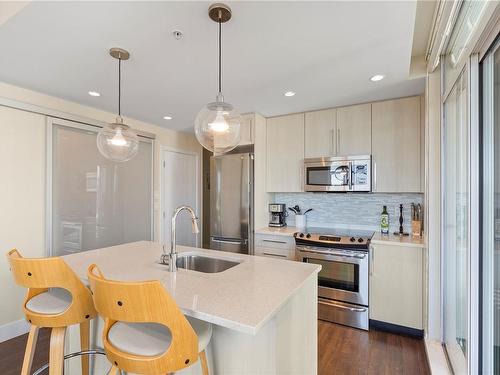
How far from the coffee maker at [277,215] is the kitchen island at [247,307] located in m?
1.74

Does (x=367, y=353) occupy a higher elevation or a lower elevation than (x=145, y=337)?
lower

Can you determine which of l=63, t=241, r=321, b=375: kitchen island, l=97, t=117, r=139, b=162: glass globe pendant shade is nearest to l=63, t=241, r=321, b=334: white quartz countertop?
l=63, t=241, r=321, b=375: kitchen island

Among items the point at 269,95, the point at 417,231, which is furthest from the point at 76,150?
the point at 417,231

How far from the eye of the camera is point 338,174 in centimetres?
304

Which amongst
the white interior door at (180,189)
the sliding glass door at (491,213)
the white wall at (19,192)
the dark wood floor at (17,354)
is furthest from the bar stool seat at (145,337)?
the white interior door at (180,189)

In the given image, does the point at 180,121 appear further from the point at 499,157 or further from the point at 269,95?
the point at 499,157

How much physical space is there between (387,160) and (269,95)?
1.46m

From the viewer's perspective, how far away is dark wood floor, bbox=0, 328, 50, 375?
6.51 ft

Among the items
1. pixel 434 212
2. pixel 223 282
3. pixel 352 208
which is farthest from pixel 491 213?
→ pixel 352 208

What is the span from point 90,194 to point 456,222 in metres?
3.48

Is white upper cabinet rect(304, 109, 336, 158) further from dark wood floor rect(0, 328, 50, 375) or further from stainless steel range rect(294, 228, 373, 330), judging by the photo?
dark wood floor rect(0, 328, 50, 375)

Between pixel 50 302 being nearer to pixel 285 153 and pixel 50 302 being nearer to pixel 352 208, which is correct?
pixel 285 153

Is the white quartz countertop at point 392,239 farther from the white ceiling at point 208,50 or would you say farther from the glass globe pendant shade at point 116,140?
the glass globe pendant shade at point 116,140

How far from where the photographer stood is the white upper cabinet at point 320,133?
3152 millimetres
